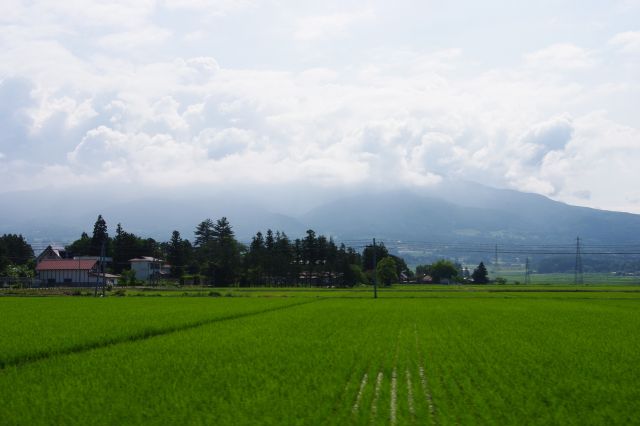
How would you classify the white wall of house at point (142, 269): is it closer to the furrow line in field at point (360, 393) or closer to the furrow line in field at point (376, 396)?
the furrow line in field at point (360, 393)

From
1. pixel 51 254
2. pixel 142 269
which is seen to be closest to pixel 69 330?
pixel 142 269

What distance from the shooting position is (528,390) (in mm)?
11797

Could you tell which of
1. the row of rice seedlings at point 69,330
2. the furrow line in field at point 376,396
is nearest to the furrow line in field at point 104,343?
the row of rice seedlings at point 69,330

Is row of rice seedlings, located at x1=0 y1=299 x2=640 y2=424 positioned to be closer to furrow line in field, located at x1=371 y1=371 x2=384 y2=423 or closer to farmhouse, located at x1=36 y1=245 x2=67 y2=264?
furrow line in field, located at x1=371 y1=371 x2=384 y2=423

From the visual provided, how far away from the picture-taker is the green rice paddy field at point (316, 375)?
9984 mm

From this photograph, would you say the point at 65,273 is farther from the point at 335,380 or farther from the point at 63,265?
the point at 335,380

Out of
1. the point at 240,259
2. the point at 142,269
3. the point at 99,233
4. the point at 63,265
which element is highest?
the point at 99,233

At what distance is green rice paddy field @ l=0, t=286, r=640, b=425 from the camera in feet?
32.8

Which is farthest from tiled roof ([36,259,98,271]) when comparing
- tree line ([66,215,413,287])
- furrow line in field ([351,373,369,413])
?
furrow line in field ([351,373,369,413])

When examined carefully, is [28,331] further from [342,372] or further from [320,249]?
[320,249]

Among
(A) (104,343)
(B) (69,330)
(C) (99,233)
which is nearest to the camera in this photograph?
(A) (104,343)

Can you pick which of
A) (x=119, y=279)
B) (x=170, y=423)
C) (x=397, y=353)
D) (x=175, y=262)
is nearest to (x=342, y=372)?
(x=397, y=353)

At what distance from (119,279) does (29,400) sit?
4063 inches

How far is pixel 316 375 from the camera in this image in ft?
43.8
